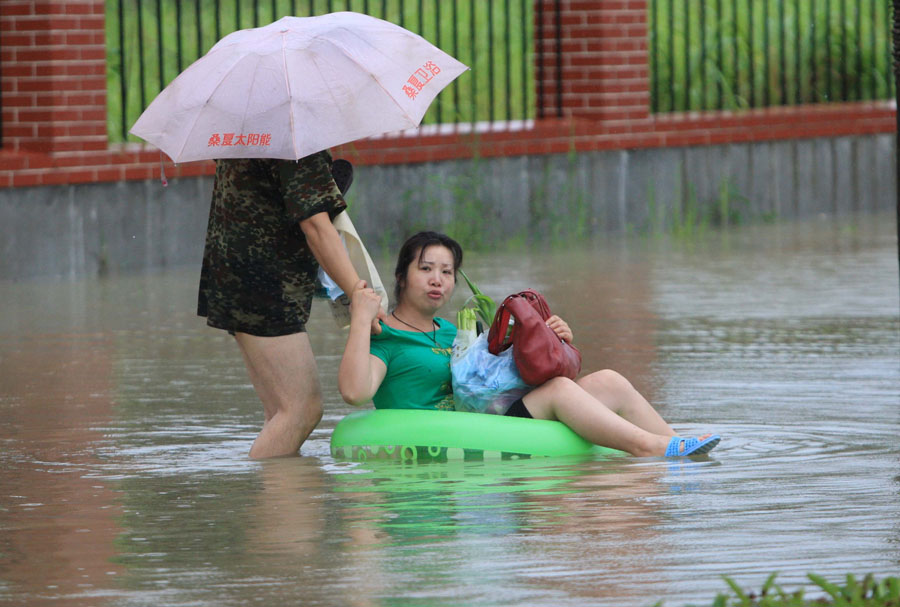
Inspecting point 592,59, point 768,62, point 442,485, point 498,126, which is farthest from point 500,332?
point 768,62

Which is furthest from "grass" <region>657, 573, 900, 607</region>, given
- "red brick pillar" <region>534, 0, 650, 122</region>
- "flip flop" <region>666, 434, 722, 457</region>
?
"red brick pillar" <region>534, 0, 650, 122</region>

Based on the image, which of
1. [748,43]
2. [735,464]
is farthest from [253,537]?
[748,43]

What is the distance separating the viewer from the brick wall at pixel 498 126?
12734 mm

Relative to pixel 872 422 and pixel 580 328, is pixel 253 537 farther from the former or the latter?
pixel 580 328

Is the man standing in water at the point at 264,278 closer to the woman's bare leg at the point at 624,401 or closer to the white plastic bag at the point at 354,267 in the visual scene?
the white plastic bag at the point at 354,267

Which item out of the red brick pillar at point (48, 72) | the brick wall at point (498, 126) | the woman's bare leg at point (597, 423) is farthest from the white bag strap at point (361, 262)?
the red brick pillar at point (48, 72)

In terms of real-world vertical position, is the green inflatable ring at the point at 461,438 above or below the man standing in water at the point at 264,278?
below

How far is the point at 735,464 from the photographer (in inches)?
265

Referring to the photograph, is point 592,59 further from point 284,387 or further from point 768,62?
point 284,387

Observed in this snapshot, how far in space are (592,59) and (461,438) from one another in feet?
30.3

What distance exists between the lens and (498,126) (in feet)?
50.8

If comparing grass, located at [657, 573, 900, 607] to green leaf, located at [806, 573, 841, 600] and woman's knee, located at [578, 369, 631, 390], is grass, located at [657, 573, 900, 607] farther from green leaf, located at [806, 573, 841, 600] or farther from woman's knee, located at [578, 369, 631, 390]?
woman's knee, located at [578, 369, 631, 390]

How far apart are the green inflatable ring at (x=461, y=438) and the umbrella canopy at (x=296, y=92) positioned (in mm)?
1035

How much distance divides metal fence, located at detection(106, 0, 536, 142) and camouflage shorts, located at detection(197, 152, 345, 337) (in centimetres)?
676
